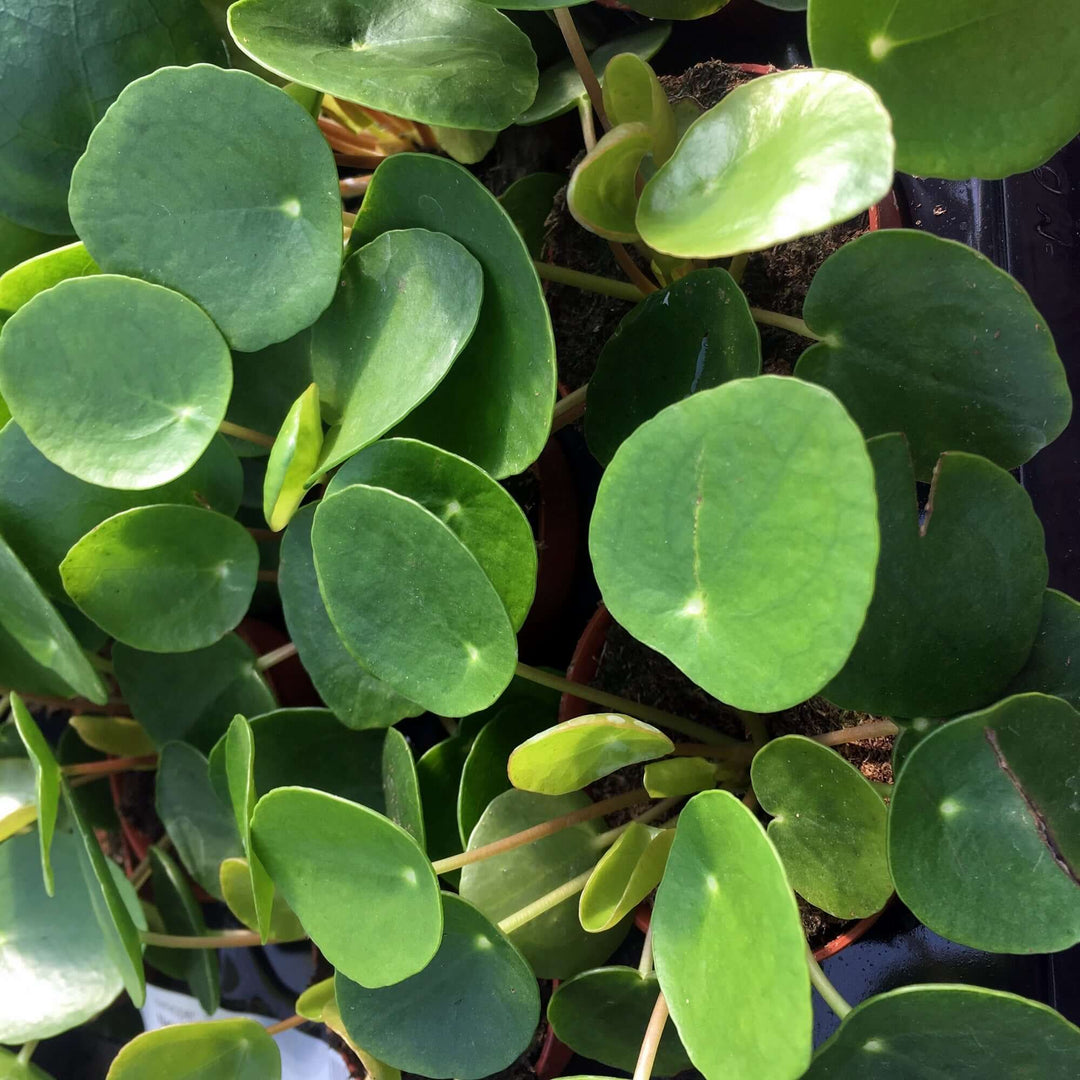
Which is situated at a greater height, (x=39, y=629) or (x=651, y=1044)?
(x=39, y=629)

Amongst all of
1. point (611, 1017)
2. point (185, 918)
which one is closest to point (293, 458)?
point (611, 1017)

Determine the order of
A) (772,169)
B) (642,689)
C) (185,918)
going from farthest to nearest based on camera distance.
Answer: (185,918) < (642,689) < (772,169)

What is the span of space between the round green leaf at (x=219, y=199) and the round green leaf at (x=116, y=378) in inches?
1.1

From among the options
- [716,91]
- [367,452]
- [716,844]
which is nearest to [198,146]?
[367,452]

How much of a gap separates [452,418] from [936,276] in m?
0.30

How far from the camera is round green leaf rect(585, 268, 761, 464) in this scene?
1.65 ft

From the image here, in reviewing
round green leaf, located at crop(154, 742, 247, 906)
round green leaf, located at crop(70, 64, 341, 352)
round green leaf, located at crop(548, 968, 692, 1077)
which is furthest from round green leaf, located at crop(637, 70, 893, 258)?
round green leaf, located at crop(154, 742, 247, 906)

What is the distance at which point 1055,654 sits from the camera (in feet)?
1.61

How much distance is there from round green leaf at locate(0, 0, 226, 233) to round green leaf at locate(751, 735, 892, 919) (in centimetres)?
65

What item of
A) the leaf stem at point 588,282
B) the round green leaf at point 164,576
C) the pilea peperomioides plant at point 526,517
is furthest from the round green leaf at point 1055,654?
the round green leaf at point 164,576

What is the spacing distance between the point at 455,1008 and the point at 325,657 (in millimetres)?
251

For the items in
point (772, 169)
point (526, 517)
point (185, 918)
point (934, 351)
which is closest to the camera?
point (772, 169)

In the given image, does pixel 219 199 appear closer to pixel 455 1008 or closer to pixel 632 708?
pixel 632 708

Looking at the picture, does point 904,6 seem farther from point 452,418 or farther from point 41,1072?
point 41,1072
